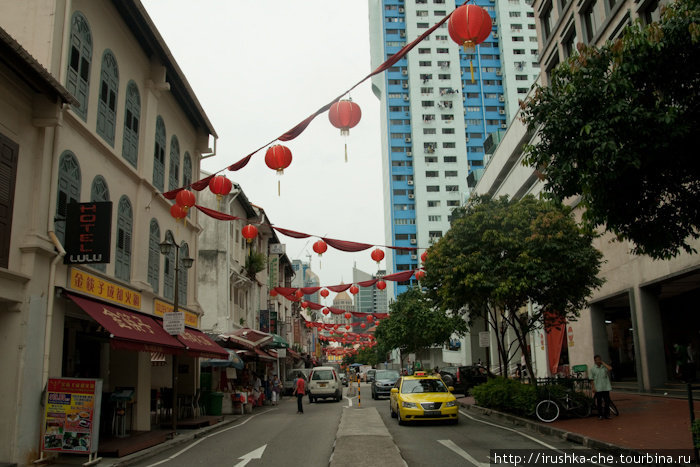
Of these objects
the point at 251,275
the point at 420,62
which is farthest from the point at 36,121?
the point at 420,62

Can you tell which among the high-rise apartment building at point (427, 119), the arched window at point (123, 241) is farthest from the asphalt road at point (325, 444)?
the high-rise apartment building at point (427, 119)

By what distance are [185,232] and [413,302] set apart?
3038 cm

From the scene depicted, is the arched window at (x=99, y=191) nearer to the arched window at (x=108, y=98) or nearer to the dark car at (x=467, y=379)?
the arched window at (x=108, y=98)

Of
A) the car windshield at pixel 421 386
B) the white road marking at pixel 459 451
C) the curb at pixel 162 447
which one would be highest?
the car windshield at pixel 421 386

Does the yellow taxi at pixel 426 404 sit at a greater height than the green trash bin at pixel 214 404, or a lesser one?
greater

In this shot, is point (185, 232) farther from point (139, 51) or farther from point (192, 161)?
point (139, 51)

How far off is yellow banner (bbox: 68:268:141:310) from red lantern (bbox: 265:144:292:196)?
542cm

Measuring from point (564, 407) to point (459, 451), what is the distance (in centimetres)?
539

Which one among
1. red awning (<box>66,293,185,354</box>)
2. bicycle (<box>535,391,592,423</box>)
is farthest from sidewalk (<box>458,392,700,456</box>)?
red awning (<box>66,293,185,354</box>)

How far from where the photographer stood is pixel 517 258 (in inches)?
695

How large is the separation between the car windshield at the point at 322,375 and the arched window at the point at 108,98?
18.8 m

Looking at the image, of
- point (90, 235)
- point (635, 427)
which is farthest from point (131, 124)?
point (635, 427)

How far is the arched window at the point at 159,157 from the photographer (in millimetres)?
19484

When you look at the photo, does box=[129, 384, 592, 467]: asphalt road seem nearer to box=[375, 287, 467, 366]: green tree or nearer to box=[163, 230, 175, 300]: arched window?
box=[163, 230, 175, 300]: arched window
